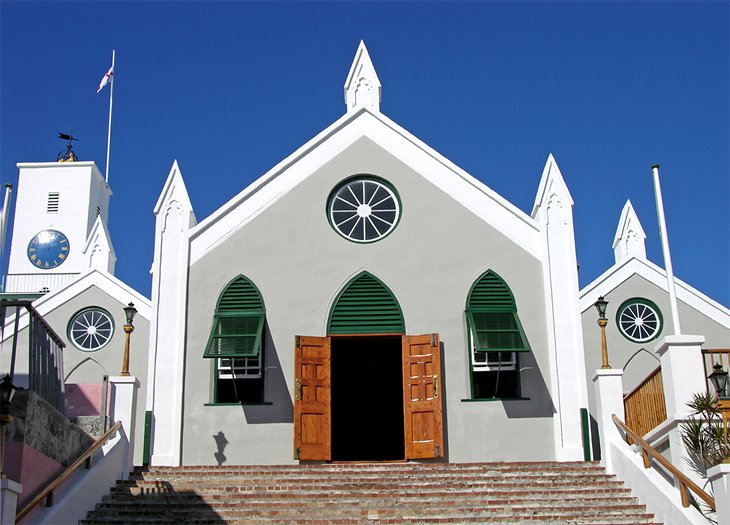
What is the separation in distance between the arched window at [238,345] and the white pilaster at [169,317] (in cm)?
79

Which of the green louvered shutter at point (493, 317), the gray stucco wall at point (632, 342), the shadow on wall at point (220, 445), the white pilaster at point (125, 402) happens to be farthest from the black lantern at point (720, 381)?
the gray stucco wall at point (632, 342)

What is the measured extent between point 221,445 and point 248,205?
5.16 m

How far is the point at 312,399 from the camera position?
61.9 feet

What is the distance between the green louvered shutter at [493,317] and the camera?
62.7ft

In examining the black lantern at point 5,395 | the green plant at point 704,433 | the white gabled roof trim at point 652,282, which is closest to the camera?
the black lantern at point 5,395

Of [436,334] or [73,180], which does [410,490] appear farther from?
[73,180]

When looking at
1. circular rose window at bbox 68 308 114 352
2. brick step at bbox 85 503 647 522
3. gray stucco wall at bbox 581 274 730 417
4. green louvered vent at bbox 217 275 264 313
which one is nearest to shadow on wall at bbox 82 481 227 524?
brick step at bbox 85 503 647 522

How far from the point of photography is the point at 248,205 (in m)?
20.8

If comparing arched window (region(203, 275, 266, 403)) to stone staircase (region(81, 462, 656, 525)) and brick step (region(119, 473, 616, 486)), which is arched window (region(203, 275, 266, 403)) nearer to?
stone staircase (region(81, 462, 656, 525))

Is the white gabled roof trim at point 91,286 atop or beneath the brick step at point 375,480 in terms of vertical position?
atop

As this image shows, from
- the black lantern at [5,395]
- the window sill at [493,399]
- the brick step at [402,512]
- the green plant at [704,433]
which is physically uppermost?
the window sill at [493,399]

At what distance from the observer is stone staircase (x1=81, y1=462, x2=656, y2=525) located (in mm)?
14445

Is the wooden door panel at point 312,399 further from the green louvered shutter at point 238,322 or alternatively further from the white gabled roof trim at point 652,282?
the white gabled roof trim at point 652,282

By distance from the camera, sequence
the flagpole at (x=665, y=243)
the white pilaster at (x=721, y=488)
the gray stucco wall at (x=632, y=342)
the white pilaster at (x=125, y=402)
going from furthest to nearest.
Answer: the gray stucco wall at (x=632, y=342) → the white pilaster at (x=125, y=402) → the flagpole at (x=665, y=243) → the white pilaster at (x=721, y=488)
